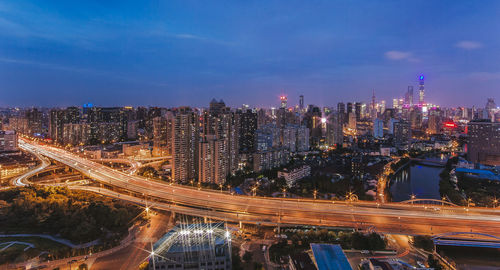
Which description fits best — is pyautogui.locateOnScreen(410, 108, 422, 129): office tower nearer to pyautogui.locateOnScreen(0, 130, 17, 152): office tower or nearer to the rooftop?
the rooftop

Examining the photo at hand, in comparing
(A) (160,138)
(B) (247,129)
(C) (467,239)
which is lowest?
(C) (467,239)

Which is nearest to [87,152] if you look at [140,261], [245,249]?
[140,261]

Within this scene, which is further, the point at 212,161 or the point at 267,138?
the point at 267,138

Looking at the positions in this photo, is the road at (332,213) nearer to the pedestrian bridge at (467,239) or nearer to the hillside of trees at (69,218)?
the pedestrian bridge at (467,239)

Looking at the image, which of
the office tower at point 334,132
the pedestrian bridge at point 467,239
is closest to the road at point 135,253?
the pedestrian bridge at point 467,239

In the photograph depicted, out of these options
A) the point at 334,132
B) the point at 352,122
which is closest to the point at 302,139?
the point at 334,132

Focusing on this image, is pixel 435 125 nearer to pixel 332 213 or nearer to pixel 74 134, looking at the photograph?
pixel 332 213

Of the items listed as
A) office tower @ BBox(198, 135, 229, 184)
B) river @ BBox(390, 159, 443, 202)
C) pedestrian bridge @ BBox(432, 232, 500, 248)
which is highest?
office tower @ BBox(198, 135, 229, 184)

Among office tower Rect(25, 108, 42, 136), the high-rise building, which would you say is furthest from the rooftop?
office tower Rect(25, 108, 42, 136)
